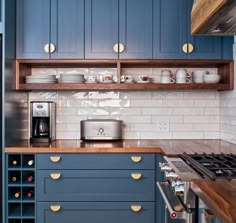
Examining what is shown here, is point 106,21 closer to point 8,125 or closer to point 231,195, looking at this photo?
point 8,125

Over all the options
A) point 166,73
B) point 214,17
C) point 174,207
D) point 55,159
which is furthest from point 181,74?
point 174,207

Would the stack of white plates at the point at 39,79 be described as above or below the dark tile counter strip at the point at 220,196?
above

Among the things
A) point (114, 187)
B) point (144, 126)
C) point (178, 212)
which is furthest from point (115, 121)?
point (178, 212)

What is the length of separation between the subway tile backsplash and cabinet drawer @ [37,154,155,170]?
59 centimetres

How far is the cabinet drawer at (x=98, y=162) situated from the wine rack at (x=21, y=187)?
126 millimetres

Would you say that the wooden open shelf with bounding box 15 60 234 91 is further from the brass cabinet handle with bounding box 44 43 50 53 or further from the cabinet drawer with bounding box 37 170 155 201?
the cabinet drawer with bounding box 37 170 155 201

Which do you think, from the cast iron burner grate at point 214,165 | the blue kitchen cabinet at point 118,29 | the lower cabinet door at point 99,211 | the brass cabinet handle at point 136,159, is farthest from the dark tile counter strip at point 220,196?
the blue kitchen cabinet at point 118,29

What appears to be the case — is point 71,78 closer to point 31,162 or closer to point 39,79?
point 39,79

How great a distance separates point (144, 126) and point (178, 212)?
5.34 feet

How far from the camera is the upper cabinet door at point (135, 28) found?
9.07 ft

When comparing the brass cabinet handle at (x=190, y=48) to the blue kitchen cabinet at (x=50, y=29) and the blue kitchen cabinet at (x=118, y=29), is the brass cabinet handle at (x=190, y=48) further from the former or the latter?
Answer: the blue kitchen cabinet at (x=50, y=29)

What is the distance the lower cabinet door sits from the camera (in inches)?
98.2

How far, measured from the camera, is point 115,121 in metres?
2.81

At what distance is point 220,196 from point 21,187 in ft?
5.99
